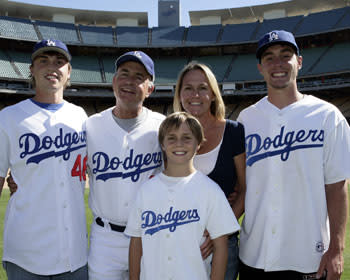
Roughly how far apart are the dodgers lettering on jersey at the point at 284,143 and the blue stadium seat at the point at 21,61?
2871 cm

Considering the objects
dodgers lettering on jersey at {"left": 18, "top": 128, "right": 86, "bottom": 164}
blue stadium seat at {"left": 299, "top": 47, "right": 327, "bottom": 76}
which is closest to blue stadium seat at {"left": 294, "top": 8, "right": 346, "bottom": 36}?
blue stadium seat at {"left": 299, "top": 47, "right": 327, "bottom": 76}

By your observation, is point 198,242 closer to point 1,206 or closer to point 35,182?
point 35,182

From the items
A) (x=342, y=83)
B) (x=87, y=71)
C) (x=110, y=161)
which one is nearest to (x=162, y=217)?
(x=110, y=161)

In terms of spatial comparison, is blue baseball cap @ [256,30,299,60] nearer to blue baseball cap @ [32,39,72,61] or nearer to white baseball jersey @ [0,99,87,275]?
blue baseball cap @ [32,39,72,61]

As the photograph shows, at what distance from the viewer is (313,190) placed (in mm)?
2418

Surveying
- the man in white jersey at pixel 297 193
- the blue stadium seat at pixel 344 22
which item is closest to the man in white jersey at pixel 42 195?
the man in white jersey at pixel 297 193

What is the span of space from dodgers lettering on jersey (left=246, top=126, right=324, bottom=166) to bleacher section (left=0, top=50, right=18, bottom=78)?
1120 inches

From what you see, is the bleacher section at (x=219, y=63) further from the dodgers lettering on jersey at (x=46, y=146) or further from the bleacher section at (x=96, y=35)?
the dodgers lettering on jersey at (x=46, y=146)

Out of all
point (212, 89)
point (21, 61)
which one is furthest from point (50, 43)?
point (21, 61)

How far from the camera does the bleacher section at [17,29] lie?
2870 cm

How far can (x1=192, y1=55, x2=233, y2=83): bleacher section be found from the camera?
30312 mm

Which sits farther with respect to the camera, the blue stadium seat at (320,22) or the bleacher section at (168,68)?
the bleacher section at (168,68)

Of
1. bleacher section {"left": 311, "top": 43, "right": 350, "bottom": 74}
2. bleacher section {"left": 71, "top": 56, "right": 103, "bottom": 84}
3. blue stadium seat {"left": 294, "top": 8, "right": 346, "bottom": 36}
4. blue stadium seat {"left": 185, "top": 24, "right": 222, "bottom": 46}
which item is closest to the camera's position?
bleacher section {"left": 311, "top": 43, "right": 350, "bottom": 74}

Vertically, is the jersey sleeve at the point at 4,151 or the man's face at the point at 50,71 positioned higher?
the man's face at the point at 50,71
